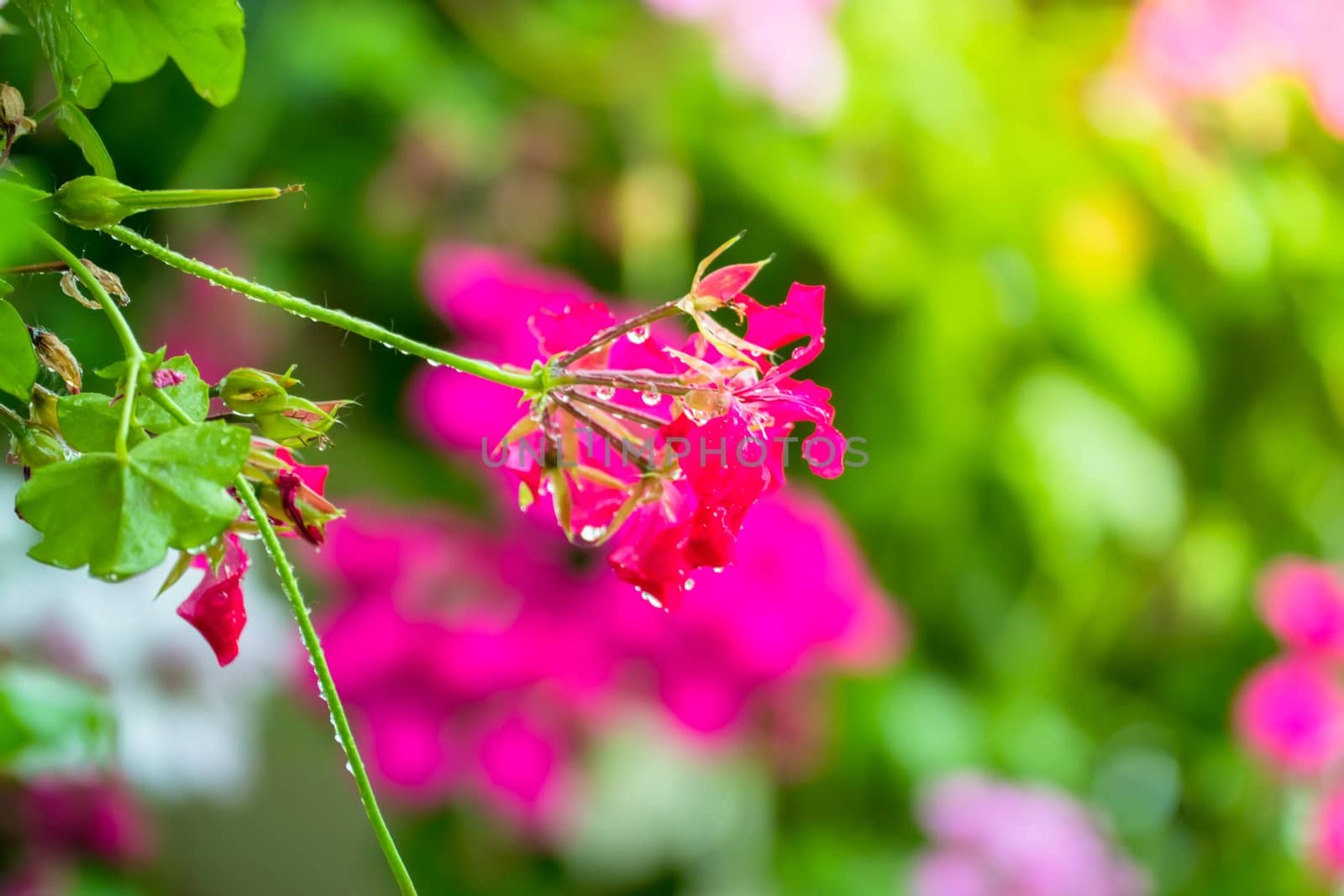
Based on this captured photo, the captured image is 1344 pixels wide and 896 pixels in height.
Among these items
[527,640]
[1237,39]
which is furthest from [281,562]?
[1237,39]

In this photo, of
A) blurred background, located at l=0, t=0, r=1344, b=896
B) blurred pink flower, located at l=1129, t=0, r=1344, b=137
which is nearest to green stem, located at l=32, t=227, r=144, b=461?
blurred background, located at l=0, t=0, r=1344, b=896

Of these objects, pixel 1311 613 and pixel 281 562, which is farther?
pixel 1311 613

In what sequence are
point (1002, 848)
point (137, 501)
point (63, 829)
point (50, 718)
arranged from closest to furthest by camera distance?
point (137, 501)
point (50, 718)
point (63, 829)
point (1002, 848)

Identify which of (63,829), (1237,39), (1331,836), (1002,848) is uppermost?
(1237,39)

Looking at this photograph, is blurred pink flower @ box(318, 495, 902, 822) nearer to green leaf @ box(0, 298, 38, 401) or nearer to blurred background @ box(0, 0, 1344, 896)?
blurred background @ box(0, 0, 1344, 896)

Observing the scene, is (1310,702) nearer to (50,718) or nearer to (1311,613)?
(1311,613)
